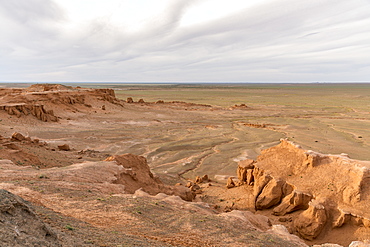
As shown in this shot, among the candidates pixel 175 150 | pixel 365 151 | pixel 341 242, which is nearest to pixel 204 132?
pixel 175 150

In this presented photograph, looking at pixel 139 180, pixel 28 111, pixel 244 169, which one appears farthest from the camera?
pixel 28 111

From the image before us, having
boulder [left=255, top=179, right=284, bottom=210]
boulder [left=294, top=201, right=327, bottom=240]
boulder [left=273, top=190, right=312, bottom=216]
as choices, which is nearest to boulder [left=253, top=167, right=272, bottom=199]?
boulder [left=255, top=179, right=284, bottom=210]

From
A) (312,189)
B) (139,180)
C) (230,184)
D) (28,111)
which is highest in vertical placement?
(28,111)

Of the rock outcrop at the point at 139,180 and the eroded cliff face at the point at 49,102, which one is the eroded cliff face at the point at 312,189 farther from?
the eroded cliff face at the point at 49,102

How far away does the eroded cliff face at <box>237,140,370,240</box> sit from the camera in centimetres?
1013

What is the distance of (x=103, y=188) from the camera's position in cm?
1037

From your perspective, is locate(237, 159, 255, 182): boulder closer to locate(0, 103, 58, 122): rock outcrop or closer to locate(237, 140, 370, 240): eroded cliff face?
locate(237, 140, 370, 240): eroded cliff face

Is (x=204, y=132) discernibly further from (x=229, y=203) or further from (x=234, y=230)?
(x=234, y=230)

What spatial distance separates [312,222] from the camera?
10.3 metres

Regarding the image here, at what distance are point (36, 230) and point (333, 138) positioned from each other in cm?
3083

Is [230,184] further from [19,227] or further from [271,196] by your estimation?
[19,227]

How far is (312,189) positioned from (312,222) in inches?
74.2

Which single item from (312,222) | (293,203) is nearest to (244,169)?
(293,203)

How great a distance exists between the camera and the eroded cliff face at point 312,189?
399 inches
